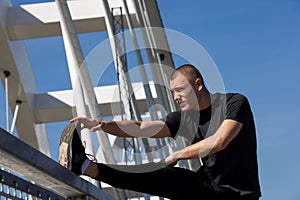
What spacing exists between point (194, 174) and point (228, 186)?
0.21 meters

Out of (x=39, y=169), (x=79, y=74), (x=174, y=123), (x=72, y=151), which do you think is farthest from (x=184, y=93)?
(x=79, y=74)

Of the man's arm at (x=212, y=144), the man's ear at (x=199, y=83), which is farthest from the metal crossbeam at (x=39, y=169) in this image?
the man's ear at (x=199, y=83)

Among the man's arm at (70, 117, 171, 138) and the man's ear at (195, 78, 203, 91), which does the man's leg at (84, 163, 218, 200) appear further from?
the man's ear at (195, 78, 203, 91)

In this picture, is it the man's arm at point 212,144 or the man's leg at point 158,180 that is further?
the man's leg at point 158,180

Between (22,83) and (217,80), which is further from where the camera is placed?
(22,83)

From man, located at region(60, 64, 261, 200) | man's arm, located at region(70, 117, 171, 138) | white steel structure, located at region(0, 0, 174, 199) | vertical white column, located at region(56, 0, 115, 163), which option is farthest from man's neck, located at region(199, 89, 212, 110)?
white steel structure, located at region(0, 0, 174, 199)

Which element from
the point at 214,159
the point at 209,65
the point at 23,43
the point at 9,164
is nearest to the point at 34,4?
the point at 23,43

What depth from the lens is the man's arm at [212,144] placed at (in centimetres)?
337

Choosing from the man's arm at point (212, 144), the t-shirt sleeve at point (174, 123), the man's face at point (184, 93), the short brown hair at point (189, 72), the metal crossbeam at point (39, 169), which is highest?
the short brown hair at point (189, 72)

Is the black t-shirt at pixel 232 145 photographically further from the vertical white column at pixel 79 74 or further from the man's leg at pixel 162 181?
the vertical white column at pixel 79 74

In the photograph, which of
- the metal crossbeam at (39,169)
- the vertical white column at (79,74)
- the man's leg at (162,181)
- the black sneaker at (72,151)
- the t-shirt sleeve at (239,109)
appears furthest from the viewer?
the vertical white column at (79,74)

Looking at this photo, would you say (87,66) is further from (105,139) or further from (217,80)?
(217,80)

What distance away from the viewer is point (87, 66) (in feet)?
32.8

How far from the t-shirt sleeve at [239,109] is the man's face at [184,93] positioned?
16 centimetres
